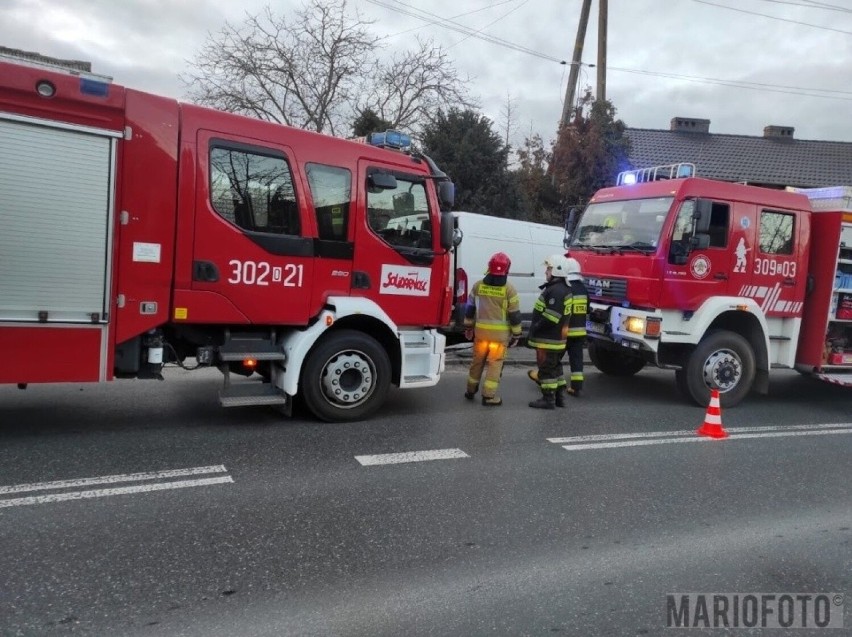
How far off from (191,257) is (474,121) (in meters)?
12.2

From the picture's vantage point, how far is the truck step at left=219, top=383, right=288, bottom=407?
5.54 meters

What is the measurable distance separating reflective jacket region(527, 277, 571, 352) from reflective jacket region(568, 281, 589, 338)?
129mm

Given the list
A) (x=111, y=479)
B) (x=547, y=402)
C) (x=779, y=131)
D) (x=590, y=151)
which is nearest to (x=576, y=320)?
(x=547, y=402)

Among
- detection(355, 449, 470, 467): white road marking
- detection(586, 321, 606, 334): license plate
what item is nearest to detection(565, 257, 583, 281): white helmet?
detection(586, 321, 606, 334): license plate

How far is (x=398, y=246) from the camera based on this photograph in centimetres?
625

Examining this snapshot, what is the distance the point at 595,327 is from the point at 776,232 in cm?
232

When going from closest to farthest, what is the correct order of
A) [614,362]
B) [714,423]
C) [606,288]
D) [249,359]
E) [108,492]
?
[108,492] < [249,359] < [714,423] < [606,288] < [614,362]

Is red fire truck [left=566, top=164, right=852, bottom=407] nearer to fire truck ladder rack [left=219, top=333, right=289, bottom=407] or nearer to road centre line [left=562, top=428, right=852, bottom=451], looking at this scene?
road centre line [left=562, top=428, right=852, bottom=451]

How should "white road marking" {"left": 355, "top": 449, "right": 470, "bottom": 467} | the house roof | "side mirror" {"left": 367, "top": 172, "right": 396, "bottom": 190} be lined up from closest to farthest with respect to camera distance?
"white road marking" {"left": 355, "top": 449, "right": 470, "bottom": 467} → "side mirror" {"left": 367, "top": 172, "right": 396, "bottom": 190} → the house roof

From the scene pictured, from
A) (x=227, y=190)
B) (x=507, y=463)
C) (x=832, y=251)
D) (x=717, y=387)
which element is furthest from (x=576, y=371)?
(x=227, y=190)

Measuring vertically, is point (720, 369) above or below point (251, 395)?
above

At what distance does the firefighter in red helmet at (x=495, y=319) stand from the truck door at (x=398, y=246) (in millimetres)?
643

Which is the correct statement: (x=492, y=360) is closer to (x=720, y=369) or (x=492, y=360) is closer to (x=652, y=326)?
(x=652, y=326)

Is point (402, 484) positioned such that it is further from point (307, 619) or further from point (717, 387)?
point (717, 387)
